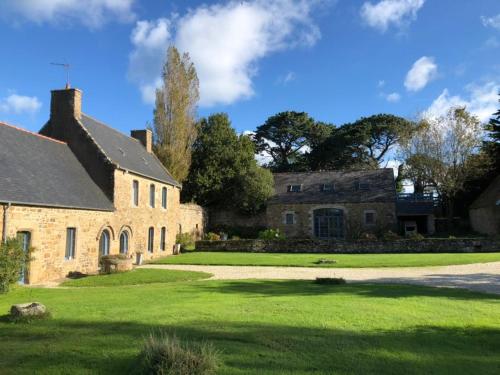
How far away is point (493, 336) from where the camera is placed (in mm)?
6367

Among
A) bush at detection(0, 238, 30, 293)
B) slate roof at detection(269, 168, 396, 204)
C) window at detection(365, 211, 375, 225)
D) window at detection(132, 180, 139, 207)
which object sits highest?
slate roof at detection(269, 168, 396, 204)

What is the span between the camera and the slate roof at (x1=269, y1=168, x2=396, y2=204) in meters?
35.2

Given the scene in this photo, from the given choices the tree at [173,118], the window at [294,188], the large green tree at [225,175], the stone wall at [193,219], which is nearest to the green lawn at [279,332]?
the stone wall at [193,219]

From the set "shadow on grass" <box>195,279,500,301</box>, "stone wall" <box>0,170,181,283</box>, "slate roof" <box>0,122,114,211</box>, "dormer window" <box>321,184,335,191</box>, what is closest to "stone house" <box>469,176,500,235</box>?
"dormer window" <box>321,184,335,191</box>

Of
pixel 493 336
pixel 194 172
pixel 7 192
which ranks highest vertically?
pixel 194 172

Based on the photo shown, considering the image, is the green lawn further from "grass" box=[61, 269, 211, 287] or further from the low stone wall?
the low stone wall

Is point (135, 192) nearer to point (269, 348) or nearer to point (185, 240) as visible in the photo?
point (185, 240)

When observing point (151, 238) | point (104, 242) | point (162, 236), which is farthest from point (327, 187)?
point (104, 242)

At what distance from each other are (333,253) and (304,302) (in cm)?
1817

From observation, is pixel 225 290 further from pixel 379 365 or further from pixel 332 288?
pixel 379 365

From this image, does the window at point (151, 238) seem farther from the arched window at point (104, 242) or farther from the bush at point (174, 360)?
the bush at point (174, 360)

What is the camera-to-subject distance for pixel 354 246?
26.3 meters

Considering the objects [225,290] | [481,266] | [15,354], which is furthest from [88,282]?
[481,266]

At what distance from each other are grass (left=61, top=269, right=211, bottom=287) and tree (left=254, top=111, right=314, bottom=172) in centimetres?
3625
